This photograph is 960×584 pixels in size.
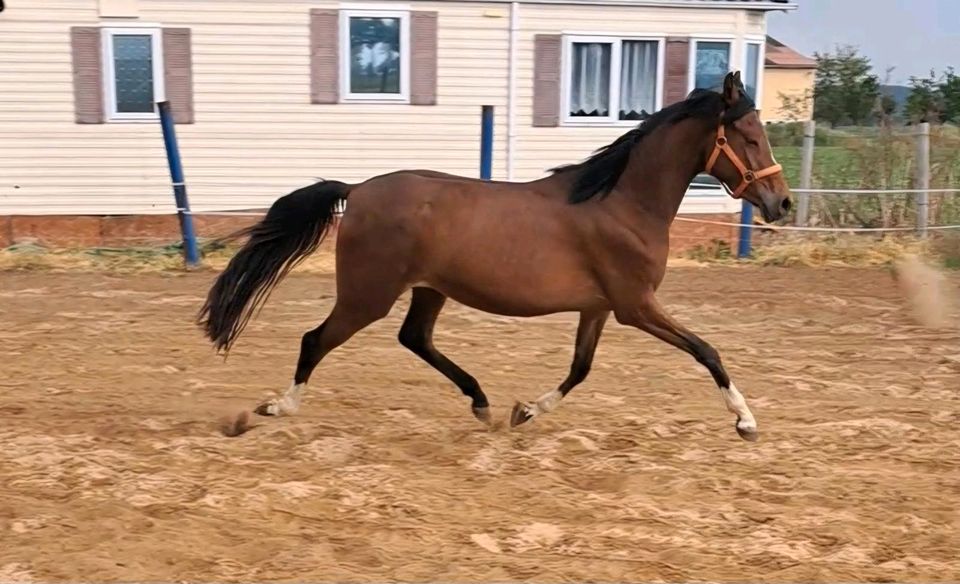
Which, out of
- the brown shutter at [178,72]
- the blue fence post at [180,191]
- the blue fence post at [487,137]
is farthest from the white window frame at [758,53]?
the blue fence post at [180,191]

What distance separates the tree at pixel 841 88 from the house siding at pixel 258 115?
9749 millimetres

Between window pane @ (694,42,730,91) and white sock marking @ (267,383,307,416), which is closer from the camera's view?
white sock marking @ (267,383,307,416)

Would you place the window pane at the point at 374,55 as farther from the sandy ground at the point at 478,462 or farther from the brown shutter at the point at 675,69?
the sandy ground at the point at 478,462

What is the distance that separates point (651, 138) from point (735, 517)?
197 centimetres

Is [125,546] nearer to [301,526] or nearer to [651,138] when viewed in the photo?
[301,526]

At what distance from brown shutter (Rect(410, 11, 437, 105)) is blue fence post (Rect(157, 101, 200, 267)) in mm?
3264

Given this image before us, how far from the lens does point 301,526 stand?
3832 mm

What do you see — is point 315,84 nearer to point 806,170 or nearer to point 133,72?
point 133,72

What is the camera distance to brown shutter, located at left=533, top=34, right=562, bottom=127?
42.6 feet

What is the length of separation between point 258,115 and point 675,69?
5.51m

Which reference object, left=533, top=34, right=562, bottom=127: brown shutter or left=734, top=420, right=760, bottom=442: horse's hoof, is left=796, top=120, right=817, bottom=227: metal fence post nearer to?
left=533, top=34, right=562, bottom=127: brown shutter

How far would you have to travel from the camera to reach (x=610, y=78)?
13164mm

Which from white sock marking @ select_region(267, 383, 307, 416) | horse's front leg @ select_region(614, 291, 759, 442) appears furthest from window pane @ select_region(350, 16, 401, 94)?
horse's front leg @ select_region(614, 291, 759, 442)

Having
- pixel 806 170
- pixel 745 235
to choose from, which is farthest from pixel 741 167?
pixel 806 170
